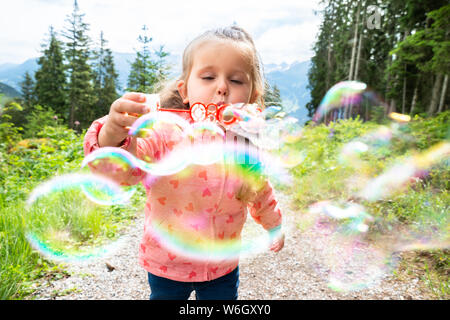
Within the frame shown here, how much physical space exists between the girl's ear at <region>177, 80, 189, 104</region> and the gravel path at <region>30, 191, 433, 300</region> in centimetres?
174

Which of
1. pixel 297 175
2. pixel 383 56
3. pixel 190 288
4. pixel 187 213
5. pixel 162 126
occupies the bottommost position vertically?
pixel 297 175

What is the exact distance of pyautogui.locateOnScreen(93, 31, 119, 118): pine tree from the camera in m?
26.0

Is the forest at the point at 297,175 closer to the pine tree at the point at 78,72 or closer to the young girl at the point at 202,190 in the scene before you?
the young girl at the point at 202,190

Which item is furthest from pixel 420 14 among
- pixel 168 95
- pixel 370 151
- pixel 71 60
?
pixel 71 60

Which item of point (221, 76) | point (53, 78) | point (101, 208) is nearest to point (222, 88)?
point (221, 76)

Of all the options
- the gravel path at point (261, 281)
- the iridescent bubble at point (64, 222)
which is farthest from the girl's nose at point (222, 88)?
the gravel path at point (261, 281)

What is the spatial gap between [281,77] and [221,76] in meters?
2.38

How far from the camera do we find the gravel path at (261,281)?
218cm

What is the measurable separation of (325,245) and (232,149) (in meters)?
2.36

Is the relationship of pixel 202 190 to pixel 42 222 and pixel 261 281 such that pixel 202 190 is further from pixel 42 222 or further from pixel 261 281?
pixel 42 222

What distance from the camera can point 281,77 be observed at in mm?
3285

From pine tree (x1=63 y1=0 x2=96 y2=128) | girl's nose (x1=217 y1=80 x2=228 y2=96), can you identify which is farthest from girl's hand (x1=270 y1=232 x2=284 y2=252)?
pine tree (x1=63 y1=0 x2=96 y2=128)

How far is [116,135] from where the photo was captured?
0.88m

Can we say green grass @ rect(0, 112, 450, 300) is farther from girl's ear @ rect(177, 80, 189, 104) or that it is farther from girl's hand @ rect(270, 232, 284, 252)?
girl's ear @ rect(177, 80, 189, 104)
